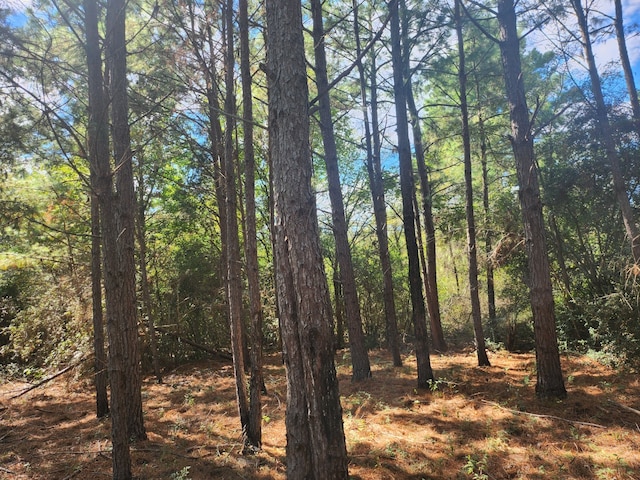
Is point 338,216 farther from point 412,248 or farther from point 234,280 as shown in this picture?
point 234,280

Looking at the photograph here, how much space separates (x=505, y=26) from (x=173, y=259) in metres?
10.7

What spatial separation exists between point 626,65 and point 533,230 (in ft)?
18.5

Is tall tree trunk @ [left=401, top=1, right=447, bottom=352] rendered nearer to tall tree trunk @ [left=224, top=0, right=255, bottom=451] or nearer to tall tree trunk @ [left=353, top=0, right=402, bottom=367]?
tall tree trunk @ [left=353, top=0, right=402, bottom=367]

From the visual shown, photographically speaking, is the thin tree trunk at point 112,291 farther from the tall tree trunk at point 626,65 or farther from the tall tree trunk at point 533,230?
the tall tree trunk at point 626,65

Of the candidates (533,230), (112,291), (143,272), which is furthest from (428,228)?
(112,291)

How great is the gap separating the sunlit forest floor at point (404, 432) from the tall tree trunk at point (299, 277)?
5.79ft

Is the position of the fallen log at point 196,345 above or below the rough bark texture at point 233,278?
below

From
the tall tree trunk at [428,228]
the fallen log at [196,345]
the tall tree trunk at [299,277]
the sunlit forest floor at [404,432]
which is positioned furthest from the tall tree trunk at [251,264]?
the fallen log at [196,345]

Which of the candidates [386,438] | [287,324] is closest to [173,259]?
[386,438]

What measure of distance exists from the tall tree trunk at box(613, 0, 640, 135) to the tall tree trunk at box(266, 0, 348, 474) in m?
9.09

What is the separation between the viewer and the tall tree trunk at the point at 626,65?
8281 millimetres

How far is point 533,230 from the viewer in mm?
5953

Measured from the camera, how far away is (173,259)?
39.1 feet

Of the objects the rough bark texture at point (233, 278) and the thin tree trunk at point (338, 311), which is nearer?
the rough bark texture at point (233, 278)
